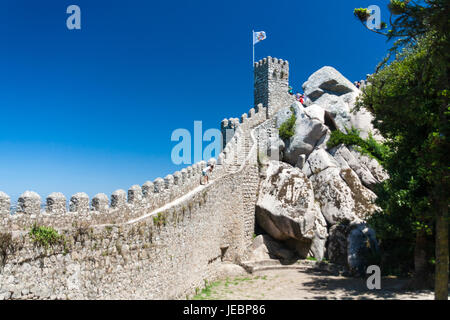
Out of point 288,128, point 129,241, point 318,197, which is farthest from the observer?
point 288,128

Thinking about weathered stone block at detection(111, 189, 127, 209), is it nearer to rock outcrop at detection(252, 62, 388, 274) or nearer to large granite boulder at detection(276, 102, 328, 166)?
rock outcrop at detection(252, 62, 388, 274)

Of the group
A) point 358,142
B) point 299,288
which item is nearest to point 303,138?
point 358,142

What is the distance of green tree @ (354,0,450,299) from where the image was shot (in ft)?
29.6

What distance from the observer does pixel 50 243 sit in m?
7.64

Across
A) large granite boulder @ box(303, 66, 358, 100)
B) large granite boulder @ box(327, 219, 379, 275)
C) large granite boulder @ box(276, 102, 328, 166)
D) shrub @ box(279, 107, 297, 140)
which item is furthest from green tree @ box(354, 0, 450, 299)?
large granite boulder @ box(303, 66, 358, 100)

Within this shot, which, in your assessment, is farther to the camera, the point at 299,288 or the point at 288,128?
the point at 288,128

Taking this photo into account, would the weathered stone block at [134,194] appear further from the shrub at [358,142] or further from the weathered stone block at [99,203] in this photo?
the shrub at [358,142]

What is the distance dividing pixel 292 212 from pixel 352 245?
12.2 feet

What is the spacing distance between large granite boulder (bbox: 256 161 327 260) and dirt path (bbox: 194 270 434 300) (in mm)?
2043

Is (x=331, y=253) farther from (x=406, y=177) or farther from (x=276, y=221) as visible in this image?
(x=406, y=177)

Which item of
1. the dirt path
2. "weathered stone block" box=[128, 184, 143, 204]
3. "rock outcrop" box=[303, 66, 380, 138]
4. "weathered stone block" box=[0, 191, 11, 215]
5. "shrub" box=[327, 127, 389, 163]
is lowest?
the dirt path

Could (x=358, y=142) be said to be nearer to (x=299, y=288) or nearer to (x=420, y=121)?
(x=299, y=288)

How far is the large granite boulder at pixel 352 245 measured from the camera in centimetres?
1845

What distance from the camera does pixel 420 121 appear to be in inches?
444
